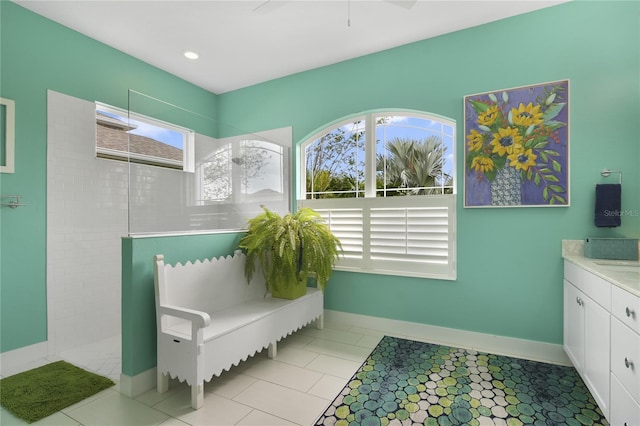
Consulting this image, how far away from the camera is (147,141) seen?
2.27 meters

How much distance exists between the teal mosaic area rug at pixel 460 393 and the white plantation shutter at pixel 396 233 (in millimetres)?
803

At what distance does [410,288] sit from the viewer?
306cm

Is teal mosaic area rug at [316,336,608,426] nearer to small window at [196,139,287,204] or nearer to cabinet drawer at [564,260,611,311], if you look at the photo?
cabinet drawer at [564,260,611,311]

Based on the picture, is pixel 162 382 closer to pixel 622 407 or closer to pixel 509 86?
pixel 622 407

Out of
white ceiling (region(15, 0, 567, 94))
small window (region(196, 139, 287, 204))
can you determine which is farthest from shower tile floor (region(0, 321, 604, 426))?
white ceiling (region(15, 0, 567, 94))

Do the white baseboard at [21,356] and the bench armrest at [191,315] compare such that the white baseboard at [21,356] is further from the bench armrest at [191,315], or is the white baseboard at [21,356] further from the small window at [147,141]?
the small window at [147,141]

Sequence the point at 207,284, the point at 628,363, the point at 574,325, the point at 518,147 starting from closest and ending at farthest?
the point at 628,363 → the point at 574,325 → the point at 207,284 → the point at 518,147

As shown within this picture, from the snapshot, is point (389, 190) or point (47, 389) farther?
point (389, 190)

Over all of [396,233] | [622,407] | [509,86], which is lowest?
[622,407]

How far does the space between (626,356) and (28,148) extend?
4.15 metres

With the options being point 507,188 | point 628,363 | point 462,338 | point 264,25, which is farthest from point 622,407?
point 264,25

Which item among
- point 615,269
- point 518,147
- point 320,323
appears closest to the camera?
point 615,269

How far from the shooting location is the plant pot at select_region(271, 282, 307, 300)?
288 cm

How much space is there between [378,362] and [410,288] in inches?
32.4
